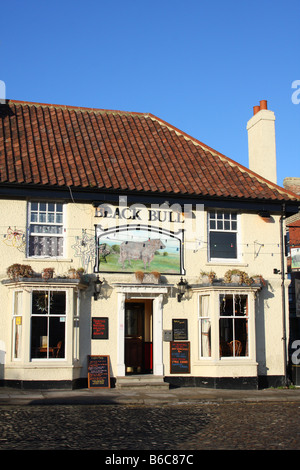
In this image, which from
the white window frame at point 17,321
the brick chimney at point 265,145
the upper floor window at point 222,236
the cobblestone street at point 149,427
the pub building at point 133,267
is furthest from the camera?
the brick chimney at point 265,145

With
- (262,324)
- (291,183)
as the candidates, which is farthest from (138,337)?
(291,183)

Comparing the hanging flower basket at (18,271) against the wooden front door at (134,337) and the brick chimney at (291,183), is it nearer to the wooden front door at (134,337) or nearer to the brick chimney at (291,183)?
the wooden front door at (134,337)

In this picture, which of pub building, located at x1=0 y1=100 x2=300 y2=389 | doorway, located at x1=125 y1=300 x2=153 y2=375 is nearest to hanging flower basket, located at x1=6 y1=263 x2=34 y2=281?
pub building, located at x1=0 y1=100 x2=300 y2=389

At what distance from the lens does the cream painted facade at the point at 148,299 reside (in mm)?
16109

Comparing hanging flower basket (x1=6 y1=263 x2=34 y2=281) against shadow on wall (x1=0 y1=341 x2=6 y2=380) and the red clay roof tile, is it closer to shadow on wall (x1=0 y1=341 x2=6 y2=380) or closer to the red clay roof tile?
shadow on wall (x1=0 y1=341 x2=6 y2=380)

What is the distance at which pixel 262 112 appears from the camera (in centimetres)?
2014

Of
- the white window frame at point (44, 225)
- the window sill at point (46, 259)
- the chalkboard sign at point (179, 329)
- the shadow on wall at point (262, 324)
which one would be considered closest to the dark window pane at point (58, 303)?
the window sill at point (46, 259)

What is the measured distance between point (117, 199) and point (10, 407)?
7200 mm

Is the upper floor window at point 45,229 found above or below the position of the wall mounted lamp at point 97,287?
above

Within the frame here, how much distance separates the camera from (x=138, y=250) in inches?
687

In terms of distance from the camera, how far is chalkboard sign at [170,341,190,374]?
17.2 meters

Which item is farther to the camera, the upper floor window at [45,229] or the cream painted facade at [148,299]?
the upper floor window at [45,229]

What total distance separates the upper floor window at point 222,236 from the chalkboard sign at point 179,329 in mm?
2267

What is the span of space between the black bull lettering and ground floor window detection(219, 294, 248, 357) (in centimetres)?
247
